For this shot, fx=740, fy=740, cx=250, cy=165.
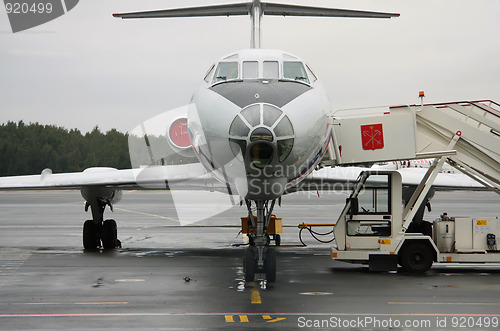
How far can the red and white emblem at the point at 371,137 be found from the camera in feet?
43.0

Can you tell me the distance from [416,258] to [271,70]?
4.68 metres

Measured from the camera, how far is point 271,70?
11.0m

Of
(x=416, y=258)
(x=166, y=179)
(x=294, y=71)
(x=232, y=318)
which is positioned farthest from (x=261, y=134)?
(x=166, y=179)

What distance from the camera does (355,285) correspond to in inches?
455

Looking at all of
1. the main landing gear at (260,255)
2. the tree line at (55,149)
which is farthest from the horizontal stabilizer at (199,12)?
the tree line at (55,149)

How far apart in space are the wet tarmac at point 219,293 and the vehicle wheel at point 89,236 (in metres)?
0.24

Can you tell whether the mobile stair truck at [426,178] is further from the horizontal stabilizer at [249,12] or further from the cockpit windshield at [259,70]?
the horizontal stabilizer at [249,12]

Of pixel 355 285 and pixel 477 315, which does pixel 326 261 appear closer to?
pixel 355 285

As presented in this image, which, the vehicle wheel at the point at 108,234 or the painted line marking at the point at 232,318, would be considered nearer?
the painted line marking at the point at 232,318

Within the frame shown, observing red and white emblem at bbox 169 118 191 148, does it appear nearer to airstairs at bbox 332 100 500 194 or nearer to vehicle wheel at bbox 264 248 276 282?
airstairs at bbox 332 100 500 194

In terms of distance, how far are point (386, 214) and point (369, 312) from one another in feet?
15.4

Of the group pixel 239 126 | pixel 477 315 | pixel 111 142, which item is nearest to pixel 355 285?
pixel 477 315

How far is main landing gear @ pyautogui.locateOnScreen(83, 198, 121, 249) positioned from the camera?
59.7 feet

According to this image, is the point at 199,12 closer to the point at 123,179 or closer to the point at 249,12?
the point at 249,12
